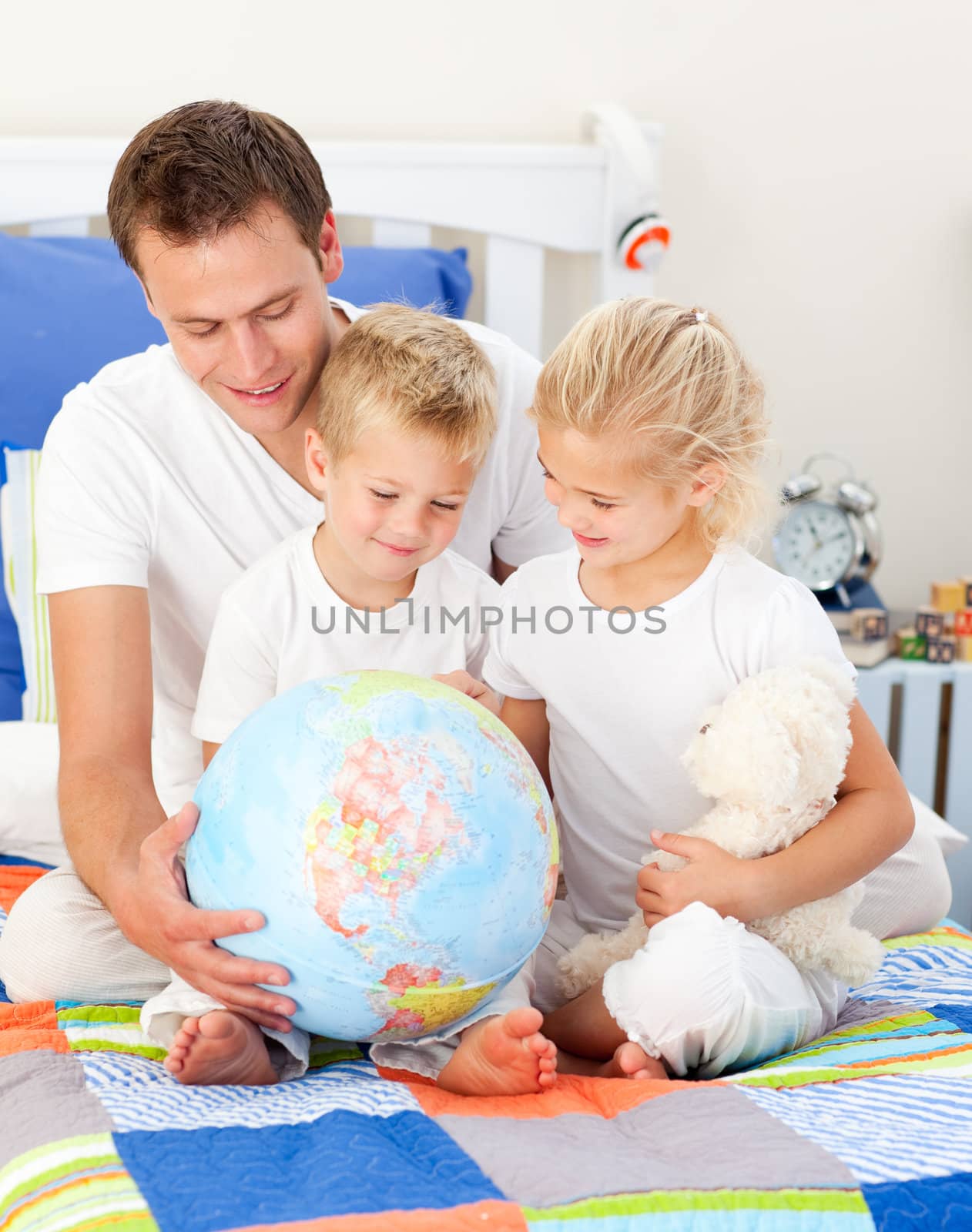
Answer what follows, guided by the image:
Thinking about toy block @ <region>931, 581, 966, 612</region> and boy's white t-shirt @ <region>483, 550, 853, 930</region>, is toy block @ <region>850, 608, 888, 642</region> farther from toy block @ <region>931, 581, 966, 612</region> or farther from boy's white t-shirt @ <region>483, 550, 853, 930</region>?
boy's white t-shirt @ <region>483, 550, 853, 930</region>

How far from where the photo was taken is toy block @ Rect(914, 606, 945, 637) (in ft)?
7.99

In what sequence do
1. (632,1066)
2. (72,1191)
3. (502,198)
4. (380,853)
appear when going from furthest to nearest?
(502,198), (632,1066), (380,853), (72,1191)

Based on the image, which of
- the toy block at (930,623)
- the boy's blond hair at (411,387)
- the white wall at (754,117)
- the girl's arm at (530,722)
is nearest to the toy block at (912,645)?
the toy block at (930,623)

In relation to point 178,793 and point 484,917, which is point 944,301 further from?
point 484,917

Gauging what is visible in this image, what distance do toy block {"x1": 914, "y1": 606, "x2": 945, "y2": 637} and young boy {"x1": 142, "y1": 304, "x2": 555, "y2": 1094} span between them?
121 centimetres

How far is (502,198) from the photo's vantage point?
7.80 feet

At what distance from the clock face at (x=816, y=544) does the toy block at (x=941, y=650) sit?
21cm

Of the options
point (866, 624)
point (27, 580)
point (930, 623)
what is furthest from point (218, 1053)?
point (930, 623)

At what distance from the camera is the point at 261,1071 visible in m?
1.14

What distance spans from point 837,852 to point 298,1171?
60 centimetres

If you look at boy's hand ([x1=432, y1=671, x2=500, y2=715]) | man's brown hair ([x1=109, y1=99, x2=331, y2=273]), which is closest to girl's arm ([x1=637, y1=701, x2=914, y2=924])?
boy's hand ([x1=432, y1=671, x2=500, y2=715])

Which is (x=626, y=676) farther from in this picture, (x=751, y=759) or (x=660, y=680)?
(x=751, y=759)

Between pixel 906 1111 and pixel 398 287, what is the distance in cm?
155

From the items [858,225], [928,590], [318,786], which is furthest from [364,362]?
[928,590]
